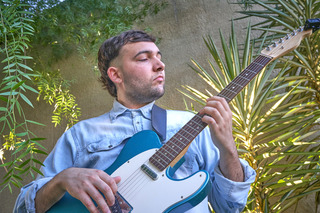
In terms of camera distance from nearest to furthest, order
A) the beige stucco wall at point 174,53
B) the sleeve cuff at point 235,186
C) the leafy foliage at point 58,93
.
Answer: the sleeve cuff at point 235,186 < the leafy foliage at point 58,93 < the beige stucco wall at point 174,53

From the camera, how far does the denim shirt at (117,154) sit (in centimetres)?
103

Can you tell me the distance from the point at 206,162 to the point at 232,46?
0.87 metres

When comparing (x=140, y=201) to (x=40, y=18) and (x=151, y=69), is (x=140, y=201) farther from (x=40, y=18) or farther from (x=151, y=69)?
(x=40, y=18)

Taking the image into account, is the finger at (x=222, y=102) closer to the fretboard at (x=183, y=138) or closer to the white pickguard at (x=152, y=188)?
the fretboard at (x=183, y=138)

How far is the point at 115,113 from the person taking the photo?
130 centimetres

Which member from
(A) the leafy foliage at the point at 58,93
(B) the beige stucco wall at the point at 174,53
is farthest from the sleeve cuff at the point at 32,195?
(B) the beige stucco wall at the point at 174,53

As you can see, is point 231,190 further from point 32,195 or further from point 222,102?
point 32,195

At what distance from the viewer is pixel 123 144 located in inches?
46.9

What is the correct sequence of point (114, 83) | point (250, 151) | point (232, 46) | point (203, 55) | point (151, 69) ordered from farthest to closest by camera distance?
point (203, 55) → point (232, 46) → point (250, 151) → point (114, 83) → point (151, 69)

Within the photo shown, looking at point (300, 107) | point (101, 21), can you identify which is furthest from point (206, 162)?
point (101, 21)

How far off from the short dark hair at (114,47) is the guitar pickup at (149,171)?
23.3 inches

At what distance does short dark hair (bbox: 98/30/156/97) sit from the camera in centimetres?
141

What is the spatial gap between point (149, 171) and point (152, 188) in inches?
2.0

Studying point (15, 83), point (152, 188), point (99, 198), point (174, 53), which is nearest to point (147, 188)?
point (152, 188)
